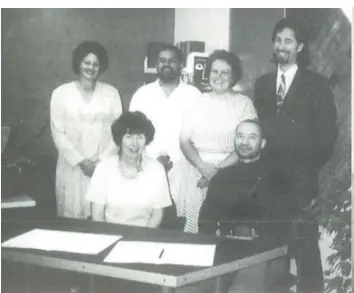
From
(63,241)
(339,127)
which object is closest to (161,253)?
(63,241)

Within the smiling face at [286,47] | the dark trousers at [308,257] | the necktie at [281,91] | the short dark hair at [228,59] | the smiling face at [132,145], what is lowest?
the dark trousers at [308,257]

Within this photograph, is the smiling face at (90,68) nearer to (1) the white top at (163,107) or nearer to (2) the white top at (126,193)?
(1) the white top at (163,107)

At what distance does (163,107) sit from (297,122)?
0.55 metres

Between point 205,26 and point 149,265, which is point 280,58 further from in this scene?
point 149,265

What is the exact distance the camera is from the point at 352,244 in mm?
1890

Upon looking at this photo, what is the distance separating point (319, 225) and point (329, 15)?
0.85 meters

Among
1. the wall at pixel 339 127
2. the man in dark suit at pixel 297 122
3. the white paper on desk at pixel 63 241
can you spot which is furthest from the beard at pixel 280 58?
the white paper on desk at pixel 63 241

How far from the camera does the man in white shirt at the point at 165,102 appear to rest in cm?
192

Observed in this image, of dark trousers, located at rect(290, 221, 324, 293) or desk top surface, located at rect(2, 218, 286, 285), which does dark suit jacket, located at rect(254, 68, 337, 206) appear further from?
desk top surface, located at rect(2, 218, 286, 285)

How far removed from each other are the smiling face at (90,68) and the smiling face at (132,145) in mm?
293

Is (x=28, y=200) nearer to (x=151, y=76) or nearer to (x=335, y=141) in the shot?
(x=151, y=76)

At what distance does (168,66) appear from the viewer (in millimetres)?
1921

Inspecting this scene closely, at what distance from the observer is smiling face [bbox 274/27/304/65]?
1.91 m

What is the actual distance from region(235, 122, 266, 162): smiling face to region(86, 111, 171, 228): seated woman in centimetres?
36
